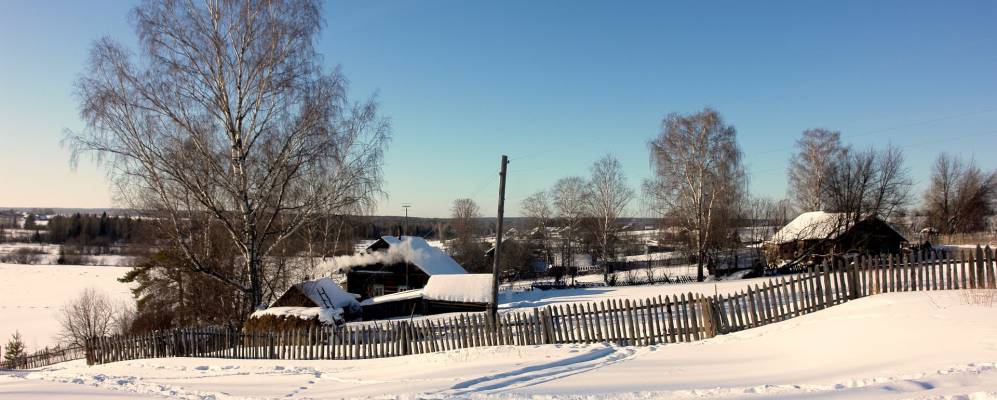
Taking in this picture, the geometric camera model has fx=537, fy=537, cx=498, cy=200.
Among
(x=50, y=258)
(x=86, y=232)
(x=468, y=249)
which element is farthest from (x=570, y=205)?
(x=86, y=232)

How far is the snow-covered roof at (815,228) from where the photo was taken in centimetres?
3105

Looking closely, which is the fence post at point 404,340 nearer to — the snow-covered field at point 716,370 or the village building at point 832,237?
the snow-covered field at point 716,370

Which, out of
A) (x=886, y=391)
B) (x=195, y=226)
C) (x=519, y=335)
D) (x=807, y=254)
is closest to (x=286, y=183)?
(x=519, y=335)

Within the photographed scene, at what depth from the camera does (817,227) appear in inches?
1282

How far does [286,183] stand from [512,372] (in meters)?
10.7

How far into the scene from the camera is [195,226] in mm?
26625

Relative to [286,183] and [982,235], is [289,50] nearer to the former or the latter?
[286,183]

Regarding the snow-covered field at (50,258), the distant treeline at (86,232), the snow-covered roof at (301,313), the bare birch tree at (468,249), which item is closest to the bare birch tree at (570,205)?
the bare birch tree at (468,249)

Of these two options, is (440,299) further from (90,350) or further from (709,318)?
(709,318)

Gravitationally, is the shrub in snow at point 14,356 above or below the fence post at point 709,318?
below

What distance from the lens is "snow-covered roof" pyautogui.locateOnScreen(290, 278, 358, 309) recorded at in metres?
22.2

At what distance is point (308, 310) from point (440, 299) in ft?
34.2

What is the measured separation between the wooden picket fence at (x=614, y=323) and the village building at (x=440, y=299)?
445 inches

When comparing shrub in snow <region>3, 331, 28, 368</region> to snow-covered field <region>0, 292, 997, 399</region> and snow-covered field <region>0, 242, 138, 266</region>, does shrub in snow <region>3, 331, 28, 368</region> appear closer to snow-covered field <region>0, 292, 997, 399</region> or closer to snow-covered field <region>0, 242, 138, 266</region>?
snow-covered field <region>0, 292, 997, 399</region>
